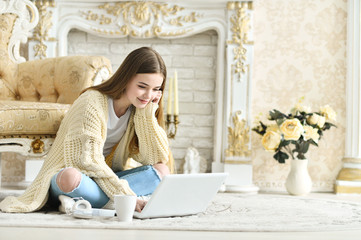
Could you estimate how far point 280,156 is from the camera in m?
3.39

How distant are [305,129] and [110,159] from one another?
5.13 ft

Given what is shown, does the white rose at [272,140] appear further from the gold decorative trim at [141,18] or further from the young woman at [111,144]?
the young woman at [111,144]

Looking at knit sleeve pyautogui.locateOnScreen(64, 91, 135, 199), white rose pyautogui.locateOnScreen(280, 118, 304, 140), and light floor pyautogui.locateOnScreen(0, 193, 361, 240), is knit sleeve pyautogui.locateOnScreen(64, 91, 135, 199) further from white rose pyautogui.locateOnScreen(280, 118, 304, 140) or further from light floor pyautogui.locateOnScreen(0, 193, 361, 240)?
white rose pyautogui.locateOnScreen(280, 118, 304, 140)

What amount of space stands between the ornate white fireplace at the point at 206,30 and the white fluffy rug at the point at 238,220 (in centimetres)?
126

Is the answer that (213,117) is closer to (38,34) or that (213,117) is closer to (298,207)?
(38,34)

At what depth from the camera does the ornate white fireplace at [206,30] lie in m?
3.53

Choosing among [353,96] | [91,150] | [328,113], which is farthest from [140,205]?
[353,96]

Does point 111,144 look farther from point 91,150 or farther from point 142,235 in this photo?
point 142,235

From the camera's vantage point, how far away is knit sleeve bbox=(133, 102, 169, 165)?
6.59ft

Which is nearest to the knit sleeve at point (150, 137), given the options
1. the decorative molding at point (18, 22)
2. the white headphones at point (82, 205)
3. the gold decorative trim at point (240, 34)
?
the white headphones at point (82, 205)

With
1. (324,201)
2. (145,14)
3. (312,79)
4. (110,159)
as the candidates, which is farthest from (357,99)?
(110,159)

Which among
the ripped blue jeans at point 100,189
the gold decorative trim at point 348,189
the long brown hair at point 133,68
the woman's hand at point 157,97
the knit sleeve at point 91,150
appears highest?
the long brown hair at point 133,68

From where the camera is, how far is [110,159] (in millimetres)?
2127

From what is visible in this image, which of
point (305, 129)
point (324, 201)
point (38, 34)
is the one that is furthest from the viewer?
point (38, 34)
